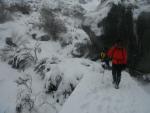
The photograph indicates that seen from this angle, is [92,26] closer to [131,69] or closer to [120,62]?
[131,69]

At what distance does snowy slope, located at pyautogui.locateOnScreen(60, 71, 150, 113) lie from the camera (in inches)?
272

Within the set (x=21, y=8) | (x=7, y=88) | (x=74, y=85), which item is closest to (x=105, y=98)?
(x=74, y=85)

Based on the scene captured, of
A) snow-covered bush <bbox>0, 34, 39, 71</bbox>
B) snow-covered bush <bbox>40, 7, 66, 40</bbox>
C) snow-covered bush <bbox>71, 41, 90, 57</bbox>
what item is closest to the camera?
snow-covered bush <bbox>0, 34, 39, 71</bbox>

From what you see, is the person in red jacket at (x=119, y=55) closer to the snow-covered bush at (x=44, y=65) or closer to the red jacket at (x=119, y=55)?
the red jacket at (x=119, y=55)

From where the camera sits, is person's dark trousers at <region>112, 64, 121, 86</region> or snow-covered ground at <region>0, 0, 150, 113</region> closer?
snow-covered ground at <region>0, 0, 150, 113</region>

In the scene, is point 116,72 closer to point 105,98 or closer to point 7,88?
point 105,98

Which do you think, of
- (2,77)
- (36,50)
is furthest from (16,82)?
(36,50)

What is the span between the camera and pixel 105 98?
763cm

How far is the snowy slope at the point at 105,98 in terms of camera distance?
6.92 m

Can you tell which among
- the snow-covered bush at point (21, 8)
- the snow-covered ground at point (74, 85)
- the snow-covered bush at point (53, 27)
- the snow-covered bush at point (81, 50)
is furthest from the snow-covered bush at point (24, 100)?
the snow-covered bush at point (21, 8)

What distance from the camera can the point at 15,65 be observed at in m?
13.6

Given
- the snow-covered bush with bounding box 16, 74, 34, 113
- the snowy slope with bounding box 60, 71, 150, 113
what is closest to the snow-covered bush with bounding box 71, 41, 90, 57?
the snow-covered bush with bounding box 16, 74, 34, 113

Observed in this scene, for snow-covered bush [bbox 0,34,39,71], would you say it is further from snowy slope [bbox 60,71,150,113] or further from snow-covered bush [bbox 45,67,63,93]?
snowy slope [bbox 60,71,150,113]

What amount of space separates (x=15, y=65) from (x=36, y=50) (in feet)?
5.62
